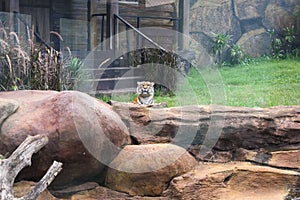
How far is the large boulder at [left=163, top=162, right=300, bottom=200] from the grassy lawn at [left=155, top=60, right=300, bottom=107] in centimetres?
326

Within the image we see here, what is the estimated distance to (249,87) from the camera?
455 inches

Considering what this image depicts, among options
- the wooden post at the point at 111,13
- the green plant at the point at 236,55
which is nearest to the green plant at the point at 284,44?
the green plant at the point at 236,55

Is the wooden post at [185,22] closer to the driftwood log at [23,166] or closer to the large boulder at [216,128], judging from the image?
the large boulder at [216,128]

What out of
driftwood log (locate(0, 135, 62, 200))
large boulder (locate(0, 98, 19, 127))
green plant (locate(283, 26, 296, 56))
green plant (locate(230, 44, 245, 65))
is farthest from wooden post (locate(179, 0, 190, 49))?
driftwood log (locate(0, 135, 62, 200))

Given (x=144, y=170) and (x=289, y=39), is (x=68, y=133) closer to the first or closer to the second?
(x=144, y=170)

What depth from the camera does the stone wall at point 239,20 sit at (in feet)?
56.7

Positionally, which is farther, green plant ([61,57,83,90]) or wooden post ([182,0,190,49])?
wooden post ([182,0,190,49])

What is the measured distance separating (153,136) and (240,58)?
36.6ft

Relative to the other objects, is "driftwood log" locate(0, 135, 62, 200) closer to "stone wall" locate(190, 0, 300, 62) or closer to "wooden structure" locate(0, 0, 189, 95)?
"wooden structure" locate(0, 0, 189, 95)

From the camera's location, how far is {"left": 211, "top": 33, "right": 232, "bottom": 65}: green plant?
656 inches

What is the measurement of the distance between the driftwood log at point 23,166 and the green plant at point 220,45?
12.2m

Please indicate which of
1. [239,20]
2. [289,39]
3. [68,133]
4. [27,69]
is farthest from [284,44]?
[68,133]

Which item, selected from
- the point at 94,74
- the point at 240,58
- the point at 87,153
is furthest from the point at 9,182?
the point at 240,58

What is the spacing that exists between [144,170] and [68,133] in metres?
0.92
